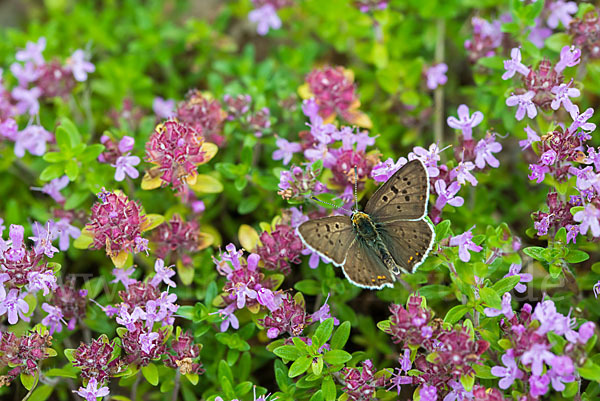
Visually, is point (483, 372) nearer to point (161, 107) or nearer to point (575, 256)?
point (575, 256)

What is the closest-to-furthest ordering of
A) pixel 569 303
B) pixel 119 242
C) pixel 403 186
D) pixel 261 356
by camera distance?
pixel 403 186 < pixel 119 242 < pixel 569 303 < pixel 261 356

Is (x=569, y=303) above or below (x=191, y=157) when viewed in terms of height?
below

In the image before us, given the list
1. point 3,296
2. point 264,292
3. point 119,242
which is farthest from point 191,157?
point 3,296

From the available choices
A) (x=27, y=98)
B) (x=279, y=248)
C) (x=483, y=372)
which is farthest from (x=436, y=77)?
(x=27, y=98)

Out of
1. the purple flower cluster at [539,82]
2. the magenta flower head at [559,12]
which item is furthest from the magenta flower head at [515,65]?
the magenta flower head at [559,12]

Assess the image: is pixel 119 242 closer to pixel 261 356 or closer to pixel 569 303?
pixel 261 356

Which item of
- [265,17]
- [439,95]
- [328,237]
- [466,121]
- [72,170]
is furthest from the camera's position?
[265,17]
